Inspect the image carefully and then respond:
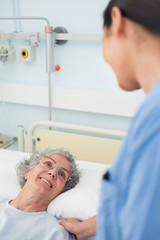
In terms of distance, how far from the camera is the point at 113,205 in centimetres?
67

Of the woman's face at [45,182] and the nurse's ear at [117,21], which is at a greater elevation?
the nurse's ear at [117,21]

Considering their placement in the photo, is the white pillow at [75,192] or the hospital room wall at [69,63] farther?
the hospital room wall at [69,63]

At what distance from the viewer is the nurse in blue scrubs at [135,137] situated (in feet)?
1.88

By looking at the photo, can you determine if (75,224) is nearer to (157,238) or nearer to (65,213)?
(65,213)

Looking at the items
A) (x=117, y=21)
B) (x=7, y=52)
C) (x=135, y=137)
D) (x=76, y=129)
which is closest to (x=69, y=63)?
(x=7, y=52)

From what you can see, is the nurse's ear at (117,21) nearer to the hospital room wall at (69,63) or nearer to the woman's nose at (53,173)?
the woman's nose at (53,173)

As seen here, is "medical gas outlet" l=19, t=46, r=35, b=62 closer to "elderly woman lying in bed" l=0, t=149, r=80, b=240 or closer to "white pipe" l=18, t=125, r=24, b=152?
"white pipe" l=18, t=125, r=24, b=152

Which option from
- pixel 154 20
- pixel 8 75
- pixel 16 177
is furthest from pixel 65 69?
pixel 154 20

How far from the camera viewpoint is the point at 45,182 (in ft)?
5.41

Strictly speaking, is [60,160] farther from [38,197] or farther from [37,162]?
[38,197]

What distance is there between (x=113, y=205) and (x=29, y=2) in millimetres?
2217

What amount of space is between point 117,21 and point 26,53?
6.18 feet

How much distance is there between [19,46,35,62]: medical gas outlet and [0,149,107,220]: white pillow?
91 cm

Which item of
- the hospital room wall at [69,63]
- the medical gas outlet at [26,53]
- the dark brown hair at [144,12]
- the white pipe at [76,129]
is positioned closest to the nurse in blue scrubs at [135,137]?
the dark brown hair at [144,12]
